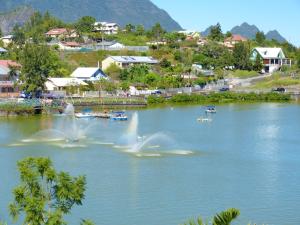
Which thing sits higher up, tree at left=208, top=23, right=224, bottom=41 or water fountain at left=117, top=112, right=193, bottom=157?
tree at left=208, top=23, right=224, bottom=41

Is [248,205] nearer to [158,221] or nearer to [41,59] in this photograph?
[158,221]

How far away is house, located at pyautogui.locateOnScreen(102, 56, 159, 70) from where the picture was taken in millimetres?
59250

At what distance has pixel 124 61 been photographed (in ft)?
194

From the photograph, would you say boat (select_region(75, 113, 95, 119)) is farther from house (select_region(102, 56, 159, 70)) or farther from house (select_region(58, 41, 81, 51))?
house (select_region(58, 41, 81, 51))

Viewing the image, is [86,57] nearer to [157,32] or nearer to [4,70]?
[157,32]

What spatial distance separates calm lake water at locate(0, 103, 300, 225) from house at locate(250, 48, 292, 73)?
2781cm

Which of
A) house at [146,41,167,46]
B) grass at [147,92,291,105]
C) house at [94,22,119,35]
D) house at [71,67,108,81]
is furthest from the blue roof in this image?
house at [94,22,119,35]

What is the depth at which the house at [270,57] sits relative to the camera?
222 ft

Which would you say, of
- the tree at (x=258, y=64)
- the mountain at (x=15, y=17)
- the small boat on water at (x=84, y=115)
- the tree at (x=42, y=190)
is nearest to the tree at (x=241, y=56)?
the tree at (x=258, y=64)

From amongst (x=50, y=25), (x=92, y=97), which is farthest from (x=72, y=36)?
(x=92, y=97)

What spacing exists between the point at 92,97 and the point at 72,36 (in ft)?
81.5

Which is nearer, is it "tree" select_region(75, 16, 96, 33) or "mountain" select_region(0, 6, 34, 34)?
"tree" select_region(75, 16, 96, 33)

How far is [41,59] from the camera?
1762 inches

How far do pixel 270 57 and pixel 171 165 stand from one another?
45.8m
